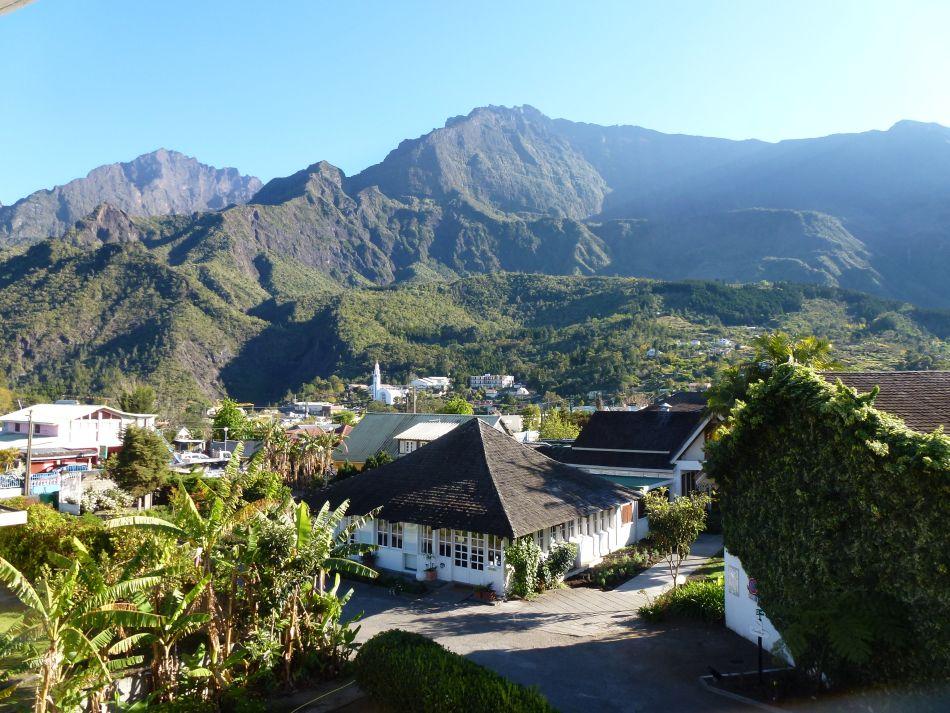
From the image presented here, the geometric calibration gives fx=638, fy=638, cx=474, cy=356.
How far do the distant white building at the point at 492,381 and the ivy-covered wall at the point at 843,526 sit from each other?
11817 centimetres

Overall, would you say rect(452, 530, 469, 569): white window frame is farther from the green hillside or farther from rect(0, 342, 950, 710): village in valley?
the green hillside

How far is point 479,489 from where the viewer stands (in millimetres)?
20875

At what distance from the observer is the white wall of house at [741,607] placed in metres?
14.2

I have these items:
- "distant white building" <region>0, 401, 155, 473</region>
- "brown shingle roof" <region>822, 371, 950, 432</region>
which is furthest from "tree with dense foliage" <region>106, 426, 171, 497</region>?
"brown shingle roof" <region>822, 371, 950, 432</region>

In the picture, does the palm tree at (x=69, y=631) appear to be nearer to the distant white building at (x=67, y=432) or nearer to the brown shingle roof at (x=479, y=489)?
the brown shingle roof at (x=479, y=489)

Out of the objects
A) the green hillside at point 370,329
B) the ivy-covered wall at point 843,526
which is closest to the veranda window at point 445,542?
the ivy-covered wall at point 843,526

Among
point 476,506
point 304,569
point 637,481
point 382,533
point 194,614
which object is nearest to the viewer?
point 194,614

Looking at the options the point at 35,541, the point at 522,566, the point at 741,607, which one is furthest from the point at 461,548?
the point at 35,541

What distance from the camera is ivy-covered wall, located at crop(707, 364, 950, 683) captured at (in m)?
9.20

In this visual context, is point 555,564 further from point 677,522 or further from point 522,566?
point 677,522

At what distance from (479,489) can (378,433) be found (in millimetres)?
32040

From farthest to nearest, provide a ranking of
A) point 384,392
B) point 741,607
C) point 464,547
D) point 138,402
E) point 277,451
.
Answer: point 384,392, point 138,402, point 277,451, point 464,547, point 741,607

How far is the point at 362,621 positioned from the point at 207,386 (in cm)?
13381

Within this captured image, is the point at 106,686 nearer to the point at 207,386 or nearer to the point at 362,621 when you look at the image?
the point at 362,621
